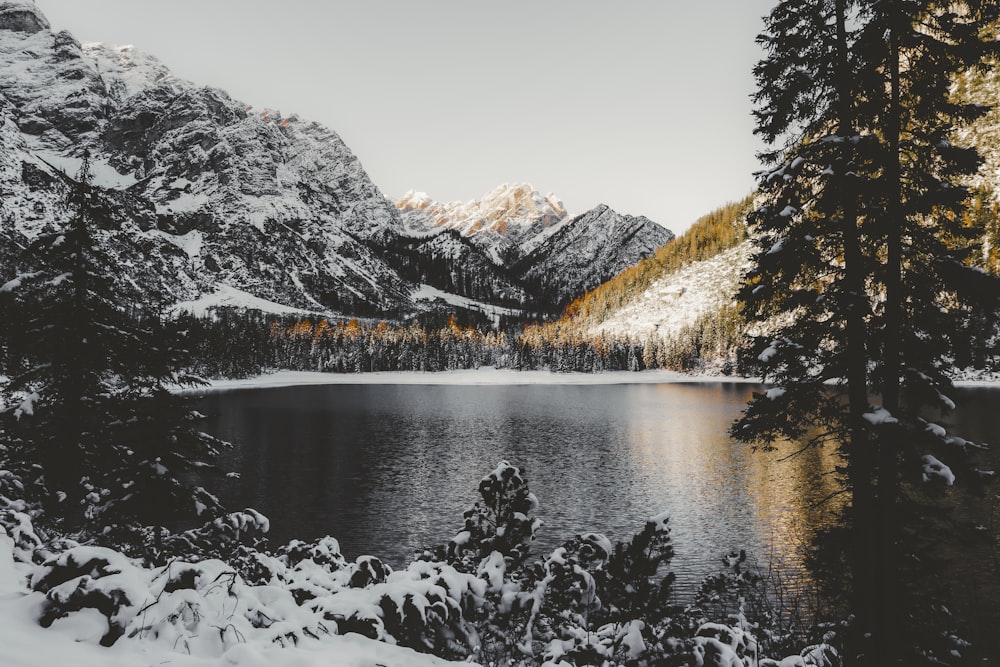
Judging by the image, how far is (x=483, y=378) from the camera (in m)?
165

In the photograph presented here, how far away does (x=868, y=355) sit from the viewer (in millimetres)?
11992

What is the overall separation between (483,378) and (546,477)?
408 ft

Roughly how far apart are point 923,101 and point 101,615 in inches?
663

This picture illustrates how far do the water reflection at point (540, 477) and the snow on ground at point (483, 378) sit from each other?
73.1 m

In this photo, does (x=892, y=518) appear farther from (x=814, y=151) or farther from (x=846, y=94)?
(x=846, y=94)

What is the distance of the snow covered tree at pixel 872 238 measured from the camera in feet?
36.7

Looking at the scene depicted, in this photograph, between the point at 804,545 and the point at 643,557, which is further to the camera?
the point at 804,545

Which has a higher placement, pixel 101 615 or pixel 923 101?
pixel 923 101

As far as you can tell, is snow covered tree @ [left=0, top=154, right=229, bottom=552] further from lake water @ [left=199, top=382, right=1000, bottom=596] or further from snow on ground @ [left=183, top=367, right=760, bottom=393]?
snow on ground @ [left=183, top=367, right=760, bottom=393]

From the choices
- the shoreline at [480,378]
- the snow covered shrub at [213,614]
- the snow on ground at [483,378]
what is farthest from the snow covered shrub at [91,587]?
the snow on ground at [483,378]

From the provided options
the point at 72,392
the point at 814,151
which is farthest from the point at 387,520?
the point at 814,151

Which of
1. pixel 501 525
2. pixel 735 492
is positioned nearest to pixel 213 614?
pixel 501 525

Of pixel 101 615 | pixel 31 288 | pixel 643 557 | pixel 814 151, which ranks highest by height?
pixel 814 151

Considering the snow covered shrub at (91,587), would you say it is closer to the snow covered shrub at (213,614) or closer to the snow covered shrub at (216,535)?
the snow covered shrub at (213,614)
